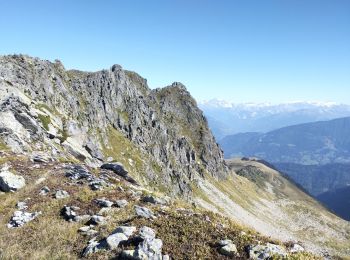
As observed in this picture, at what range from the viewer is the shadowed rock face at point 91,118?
53312 mm

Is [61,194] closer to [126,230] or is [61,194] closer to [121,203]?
[121,203]

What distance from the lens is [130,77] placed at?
177625 millimetres

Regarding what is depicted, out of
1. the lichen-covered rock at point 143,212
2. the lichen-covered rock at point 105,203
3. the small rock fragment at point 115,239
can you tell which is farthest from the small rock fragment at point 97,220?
the small rock fragment at point 115,239

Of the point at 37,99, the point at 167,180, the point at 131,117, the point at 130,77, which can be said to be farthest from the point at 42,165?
the point at 130,77

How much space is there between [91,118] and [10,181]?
304 feet

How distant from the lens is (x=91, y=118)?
118 metres

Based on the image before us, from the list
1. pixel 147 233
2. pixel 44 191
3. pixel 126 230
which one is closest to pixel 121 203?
pixel 126 230

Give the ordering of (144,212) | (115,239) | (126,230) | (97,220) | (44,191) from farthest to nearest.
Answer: (44,191) → (144,212) → (97,220) → (126,230) → (115,239)

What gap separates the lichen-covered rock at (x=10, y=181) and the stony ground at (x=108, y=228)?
1.73ft

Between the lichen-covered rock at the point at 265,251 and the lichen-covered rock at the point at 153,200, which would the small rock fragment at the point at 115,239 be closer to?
the lichen-covered rock at the point at 265,251

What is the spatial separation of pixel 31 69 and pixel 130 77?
3366 inches

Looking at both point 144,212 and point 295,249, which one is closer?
point 295,249

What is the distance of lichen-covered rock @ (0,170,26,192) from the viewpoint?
2658 centimetres

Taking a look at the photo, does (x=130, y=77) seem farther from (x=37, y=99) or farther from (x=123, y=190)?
(x=123, y=190)
